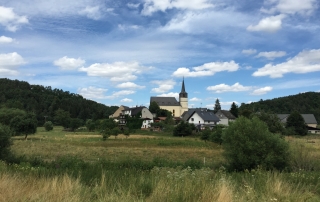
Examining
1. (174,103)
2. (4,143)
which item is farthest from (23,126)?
(174,103)

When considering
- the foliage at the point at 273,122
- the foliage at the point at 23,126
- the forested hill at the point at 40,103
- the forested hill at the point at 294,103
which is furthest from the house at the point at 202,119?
the forested hill at the point at 40,103

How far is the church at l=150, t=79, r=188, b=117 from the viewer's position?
142000 mm

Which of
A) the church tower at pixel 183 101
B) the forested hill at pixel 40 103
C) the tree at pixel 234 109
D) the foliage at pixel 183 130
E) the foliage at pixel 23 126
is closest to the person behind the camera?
the foliage at pixel 23 126

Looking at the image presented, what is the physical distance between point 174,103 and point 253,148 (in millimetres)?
125146

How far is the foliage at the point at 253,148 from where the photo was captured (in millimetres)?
17902

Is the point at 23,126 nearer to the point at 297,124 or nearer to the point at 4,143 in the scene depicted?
the point at 4,143

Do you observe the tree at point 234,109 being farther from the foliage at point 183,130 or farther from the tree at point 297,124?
the foliage at point 183,130

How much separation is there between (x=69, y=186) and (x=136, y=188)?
1.39 meters

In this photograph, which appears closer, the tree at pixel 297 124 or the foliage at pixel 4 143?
the foliage at pixel 4 143

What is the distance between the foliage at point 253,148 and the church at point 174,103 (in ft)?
397

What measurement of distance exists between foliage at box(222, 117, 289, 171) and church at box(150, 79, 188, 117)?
397 feet

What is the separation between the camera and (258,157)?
1808 centimetres

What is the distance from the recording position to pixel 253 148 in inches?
714

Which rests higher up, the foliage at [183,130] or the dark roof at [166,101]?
the dark roof at [166,101]
